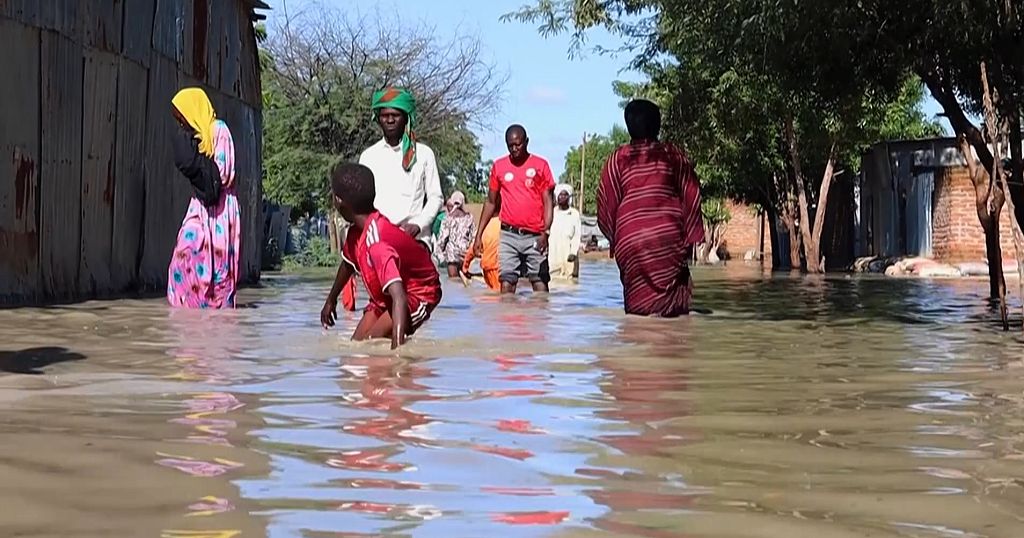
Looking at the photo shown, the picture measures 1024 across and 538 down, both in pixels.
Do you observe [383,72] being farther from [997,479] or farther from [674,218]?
[997,479]

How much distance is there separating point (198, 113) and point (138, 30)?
146 inches

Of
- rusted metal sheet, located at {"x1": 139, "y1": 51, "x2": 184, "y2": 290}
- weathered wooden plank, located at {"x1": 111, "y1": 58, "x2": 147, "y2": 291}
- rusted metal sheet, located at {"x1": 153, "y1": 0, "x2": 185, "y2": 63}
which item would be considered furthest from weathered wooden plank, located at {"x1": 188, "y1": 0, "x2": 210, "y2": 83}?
weathered wooden plank, located at {"x1": 111, "y1": 58, "x2": 147, "y2": 291}

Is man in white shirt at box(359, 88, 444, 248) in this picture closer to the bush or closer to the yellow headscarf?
the yellow headscarf

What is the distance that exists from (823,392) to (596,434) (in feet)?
5.00

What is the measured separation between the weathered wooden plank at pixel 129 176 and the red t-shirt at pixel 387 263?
5.76m

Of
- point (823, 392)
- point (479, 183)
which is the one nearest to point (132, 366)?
point (823, 392)

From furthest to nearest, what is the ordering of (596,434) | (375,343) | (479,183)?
(479,183), (375,343), (596,434)

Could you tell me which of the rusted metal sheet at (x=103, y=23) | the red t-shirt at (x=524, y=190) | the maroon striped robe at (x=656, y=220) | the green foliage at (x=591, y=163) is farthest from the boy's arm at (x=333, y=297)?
the green foliage at (x=591, y=163)

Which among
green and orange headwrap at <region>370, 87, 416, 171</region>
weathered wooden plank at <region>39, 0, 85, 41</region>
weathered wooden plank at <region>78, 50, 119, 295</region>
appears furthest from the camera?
weathered wooden plank at <region>78, 50, 119, 295</region>

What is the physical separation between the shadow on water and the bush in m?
20.2

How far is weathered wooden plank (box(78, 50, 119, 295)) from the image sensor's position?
39.2 ft

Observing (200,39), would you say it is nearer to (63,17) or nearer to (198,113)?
(63,17)

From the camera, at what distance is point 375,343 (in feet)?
23.6

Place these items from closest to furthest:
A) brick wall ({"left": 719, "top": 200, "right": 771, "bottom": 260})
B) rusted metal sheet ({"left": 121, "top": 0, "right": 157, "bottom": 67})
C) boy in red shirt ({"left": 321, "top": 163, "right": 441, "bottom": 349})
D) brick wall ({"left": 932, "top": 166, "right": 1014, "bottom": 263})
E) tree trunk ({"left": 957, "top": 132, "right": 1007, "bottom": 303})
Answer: boy in red shirt ({"left": 321, "top": 163, "right": 441, "bottom": 349})
tree trunk ({"left": 957, "top": 132, "right": 1007, "bottom": 303})
rusted metal sheet ({"left": 121, "top": 0, "right": 157, "bottom": 67})
brick wall ({"left": 932, "top": 166, "right": 1014, "bottom": 263})
brick wall ({"left": 719, "top": 200, "right": 771, "bottom": 260})
